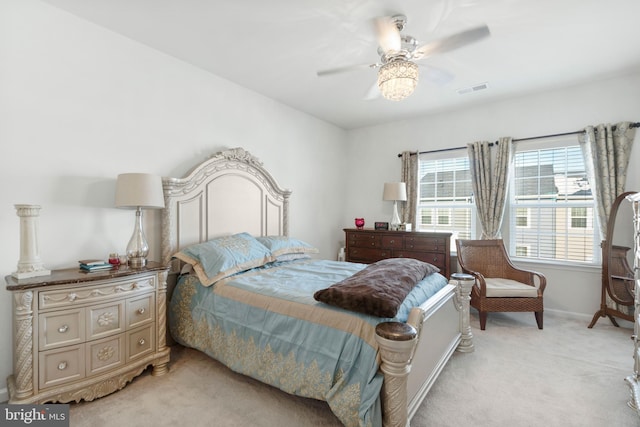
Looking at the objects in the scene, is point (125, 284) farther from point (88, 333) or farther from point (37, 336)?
point (37, 336)

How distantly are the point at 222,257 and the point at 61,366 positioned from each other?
4.00ft

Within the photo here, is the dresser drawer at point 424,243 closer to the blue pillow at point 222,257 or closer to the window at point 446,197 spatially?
the window at point 446,197

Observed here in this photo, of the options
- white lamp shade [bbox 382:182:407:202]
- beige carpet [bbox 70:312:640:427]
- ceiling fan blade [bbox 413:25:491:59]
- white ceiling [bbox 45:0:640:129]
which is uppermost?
white ceiling [bbox 45:0:640:129]

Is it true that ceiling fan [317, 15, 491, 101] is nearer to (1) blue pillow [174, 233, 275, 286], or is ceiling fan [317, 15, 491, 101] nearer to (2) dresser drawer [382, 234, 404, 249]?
(1) blue pillow [174, 233, 275, 286]

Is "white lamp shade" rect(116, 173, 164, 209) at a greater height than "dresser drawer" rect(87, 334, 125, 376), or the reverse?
"white lamp shade" rect(116, 173, 164, 209)

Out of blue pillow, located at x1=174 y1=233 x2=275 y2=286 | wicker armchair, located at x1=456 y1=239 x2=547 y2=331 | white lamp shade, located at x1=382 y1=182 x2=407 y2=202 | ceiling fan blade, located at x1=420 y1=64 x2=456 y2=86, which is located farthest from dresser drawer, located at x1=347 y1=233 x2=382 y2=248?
ceiling fan blade, located at x1=420 y1=64 x2=456 y2=86

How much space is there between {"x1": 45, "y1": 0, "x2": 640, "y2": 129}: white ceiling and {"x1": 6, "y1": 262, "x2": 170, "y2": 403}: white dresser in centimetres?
202

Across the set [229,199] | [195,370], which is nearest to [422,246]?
[229,199]

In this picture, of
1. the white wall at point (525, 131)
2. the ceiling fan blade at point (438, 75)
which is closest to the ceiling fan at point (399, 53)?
the ceiling fan blade at point (438, 75)

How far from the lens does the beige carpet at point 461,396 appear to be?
1.84m

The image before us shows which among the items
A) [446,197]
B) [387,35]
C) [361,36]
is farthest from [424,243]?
[387,35]

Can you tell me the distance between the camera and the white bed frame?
151 cm

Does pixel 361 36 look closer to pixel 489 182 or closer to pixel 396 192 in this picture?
pixel 396 192

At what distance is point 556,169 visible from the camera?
3814 millimetres
